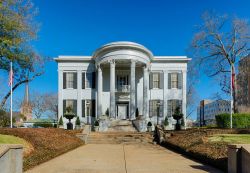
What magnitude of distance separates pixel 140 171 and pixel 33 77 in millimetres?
24260

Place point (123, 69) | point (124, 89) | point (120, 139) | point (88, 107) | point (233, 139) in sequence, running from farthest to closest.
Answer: point (88, 107) → point (123, 69) → point (124, 89) → point (120, 139) → point (233, 139)

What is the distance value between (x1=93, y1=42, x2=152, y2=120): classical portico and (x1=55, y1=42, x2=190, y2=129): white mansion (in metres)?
0.12

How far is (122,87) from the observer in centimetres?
3334

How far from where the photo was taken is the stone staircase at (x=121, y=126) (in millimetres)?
28781

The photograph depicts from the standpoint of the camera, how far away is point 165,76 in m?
34.3

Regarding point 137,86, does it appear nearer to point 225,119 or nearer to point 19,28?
point 225,119

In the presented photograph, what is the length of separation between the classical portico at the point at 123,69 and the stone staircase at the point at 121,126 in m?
1.17

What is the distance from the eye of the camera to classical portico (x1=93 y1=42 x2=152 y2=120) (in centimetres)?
3094

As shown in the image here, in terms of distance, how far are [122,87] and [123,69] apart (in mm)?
2288

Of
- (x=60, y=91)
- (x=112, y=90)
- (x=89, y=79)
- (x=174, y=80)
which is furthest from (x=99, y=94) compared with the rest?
(x=174, y=80)

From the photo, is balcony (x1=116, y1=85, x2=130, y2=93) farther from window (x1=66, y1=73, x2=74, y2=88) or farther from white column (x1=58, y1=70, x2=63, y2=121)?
white column (x1=58, y1=70, x2=63, y2=121)

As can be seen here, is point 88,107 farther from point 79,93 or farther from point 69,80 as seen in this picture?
point 69,80

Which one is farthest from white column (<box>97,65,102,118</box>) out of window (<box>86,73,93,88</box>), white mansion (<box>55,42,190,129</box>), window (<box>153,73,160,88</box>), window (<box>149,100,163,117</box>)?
window (<box>153,73,160,88</box>)

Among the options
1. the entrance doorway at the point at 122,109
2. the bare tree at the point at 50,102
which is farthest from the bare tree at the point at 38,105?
the entrance doorway at the point at 122,109
